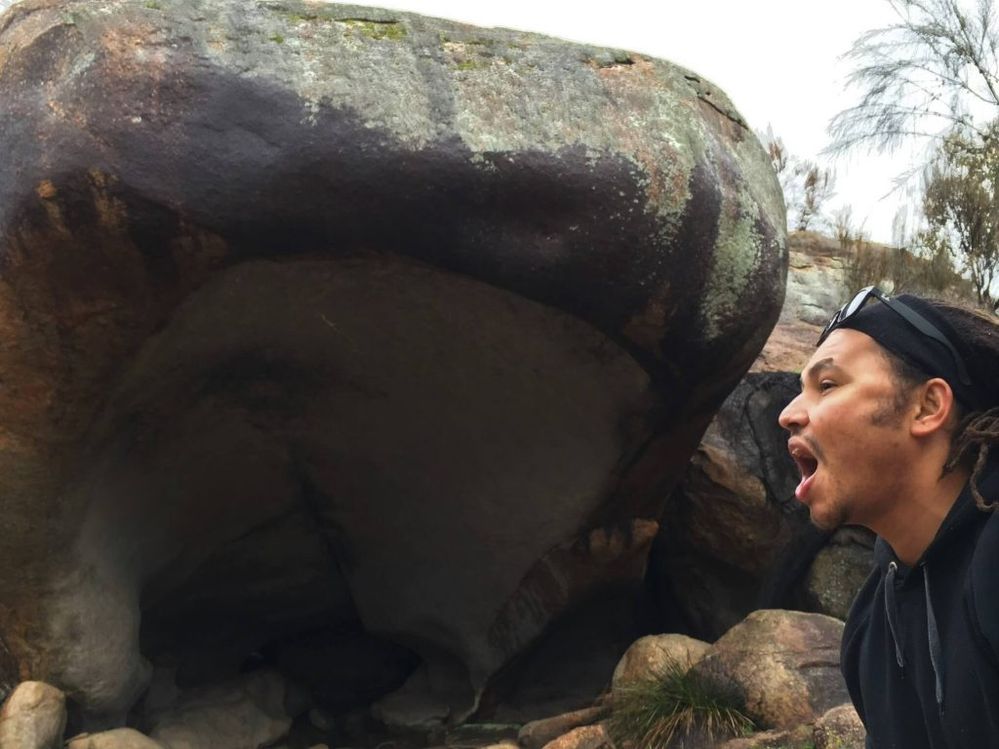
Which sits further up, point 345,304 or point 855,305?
point 855,305

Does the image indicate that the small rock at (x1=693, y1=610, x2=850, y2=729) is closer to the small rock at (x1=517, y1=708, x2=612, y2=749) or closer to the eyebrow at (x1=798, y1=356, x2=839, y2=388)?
the small rock at (x1=517, y1=708, x2=612, y2=749)

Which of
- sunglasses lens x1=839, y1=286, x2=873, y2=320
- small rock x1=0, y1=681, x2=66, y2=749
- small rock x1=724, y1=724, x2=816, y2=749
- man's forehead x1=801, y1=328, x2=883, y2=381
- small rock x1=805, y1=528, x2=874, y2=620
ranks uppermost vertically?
sunglasses lens x1=839, y1=286, x2=873, y2=320

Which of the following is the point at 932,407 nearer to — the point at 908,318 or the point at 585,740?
the point at 908,318

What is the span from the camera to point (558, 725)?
4.36m

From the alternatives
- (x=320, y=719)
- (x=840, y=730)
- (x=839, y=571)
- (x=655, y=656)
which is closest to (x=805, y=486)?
(x=840, y=730)

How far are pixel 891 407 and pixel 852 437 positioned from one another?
0.07 meters

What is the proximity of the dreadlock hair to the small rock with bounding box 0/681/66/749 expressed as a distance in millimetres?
3093

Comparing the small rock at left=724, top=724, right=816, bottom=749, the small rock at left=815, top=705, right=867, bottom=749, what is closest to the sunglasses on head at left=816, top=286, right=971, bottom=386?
the small rock at left=815, top=705, right=867, bottom=749

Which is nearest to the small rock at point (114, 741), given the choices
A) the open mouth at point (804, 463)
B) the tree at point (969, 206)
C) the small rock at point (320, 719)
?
the small rock at point (320, 719)

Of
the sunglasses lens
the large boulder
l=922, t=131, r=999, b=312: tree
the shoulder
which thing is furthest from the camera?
l=922, t=131, r=999, b=312: tree

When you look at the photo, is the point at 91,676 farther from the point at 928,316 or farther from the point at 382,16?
the point at 928,316

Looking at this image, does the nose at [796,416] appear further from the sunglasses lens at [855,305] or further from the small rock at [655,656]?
the small rock at [655,656]

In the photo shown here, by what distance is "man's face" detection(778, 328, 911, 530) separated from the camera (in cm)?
152

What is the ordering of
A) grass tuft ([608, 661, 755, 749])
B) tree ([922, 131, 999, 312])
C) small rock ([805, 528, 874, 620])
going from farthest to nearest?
tree ([922, 131, 999, 312]), small rock ([805, 528, 874, 620]), grass tuft ([608, 661, 755, 749])
